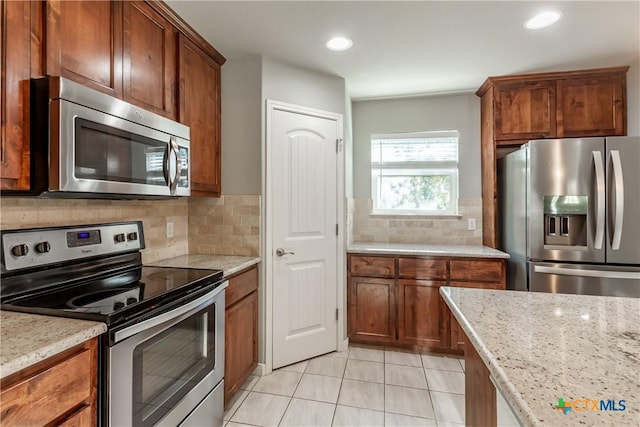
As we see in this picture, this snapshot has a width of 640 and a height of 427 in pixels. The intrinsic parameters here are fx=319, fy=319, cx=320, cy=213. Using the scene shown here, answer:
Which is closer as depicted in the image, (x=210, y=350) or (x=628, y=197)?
(x=210, y=350)

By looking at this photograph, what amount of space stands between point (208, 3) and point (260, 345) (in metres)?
2.24

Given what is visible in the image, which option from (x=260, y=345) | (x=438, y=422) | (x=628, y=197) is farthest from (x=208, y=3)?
(x=628, y=197)

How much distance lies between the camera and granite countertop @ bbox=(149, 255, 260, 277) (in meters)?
1.97

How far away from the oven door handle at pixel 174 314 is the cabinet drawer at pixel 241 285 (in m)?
0.17

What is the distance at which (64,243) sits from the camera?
145 centimetres

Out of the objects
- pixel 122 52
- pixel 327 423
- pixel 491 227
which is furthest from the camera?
pixel 491 227

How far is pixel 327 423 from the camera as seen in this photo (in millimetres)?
1841

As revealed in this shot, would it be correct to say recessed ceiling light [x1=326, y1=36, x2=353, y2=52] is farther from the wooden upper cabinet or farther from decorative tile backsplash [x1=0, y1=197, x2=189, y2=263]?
decorative tile backsplash [x1=0, y1=197, x2=189, y2=263]

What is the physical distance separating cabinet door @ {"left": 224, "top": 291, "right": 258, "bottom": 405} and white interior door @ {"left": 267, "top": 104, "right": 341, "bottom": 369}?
0.18 meters

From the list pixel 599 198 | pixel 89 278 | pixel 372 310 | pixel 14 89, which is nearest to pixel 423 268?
pixel 372 310

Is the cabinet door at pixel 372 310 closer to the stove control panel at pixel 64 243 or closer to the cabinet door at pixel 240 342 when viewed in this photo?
the cabinet door at pixel 240 342

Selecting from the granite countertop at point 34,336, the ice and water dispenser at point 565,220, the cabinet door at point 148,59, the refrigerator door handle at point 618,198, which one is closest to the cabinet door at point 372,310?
the ice and water dispenser at point 565,220

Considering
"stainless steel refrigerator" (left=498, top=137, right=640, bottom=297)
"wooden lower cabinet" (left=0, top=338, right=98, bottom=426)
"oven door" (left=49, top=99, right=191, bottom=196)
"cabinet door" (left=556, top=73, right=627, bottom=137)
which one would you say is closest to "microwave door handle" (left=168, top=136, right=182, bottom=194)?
"oven door" (left=49, top=99, right=191, bottom=196)

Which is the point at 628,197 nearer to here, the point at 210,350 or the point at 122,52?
the point at 210,350
